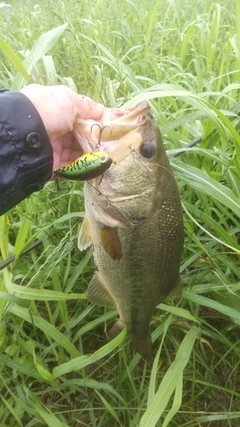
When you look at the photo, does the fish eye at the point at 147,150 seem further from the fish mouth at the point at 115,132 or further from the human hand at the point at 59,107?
the human hand at the point at 59,107

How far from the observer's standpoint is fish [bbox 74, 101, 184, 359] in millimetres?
1487

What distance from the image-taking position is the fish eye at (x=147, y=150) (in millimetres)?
1497

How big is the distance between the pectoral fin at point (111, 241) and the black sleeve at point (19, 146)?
32 cm

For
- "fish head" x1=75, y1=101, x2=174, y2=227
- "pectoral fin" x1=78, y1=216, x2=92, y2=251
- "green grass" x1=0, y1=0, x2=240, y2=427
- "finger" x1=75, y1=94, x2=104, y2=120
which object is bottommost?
"green grass" x1=0, y1=0, x2=240, y2=427

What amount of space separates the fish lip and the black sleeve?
0.14 m

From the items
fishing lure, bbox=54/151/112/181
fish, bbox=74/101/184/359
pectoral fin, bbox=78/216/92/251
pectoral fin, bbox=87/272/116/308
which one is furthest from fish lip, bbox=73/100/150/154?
pectoral fin, bbox=87/272/116/308

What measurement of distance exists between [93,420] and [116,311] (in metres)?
0.48

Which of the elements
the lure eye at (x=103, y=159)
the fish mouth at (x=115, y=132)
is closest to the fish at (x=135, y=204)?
the fish mouth at (x=115, y=132)

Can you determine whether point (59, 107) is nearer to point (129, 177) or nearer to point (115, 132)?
point (115, 132)

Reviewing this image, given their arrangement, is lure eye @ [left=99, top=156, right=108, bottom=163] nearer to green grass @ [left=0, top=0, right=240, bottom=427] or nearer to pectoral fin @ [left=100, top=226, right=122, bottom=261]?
pectoral fin @ [left=100, top=226, right=122, bottom=261]

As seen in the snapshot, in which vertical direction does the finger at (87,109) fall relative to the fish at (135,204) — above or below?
above

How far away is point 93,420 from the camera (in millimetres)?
1843

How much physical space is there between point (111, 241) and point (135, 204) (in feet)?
0.56

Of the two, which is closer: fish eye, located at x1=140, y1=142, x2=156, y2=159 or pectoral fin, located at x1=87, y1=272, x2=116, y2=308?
fish eye, located at x1=140, y1=142, x2=156, y2=159
